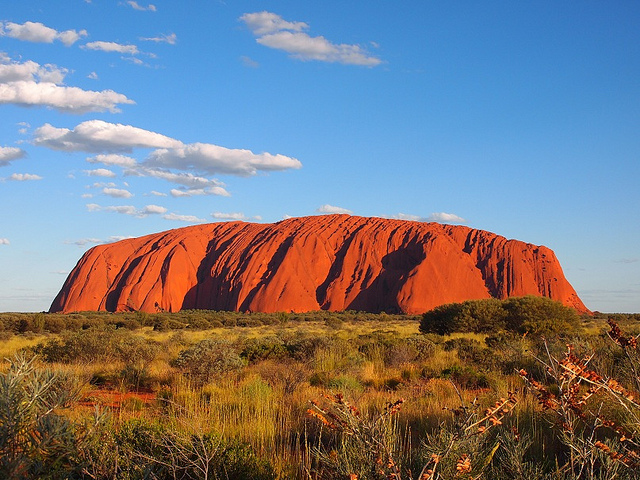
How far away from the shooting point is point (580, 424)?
573 centimetres

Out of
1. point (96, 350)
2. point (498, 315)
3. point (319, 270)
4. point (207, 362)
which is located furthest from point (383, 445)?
point (319, 270)

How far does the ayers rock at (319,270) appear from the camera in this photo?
6550cm

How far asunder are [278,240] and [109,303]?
25.7m

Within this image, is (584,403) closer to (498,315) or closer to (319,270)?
(498,315)

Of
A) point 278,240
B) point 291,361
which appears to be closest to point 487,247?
point 278,240

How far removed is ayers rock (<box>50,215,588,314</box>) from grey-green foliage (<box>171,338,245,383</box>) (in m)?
52.2

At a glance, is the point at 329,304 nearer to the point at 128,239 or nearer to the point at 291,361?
the point at 128,239

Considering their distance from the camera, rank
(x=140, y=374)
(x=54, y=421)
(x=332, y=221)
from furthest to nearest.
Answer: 1. (x=332, y=221)
2. (x=140, y=374)
3. (x=54, y=421)

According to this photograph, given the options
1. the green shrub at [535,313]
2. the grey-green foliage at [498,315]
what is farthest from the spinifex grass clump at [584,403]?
the grey-green foliage at [498,315]

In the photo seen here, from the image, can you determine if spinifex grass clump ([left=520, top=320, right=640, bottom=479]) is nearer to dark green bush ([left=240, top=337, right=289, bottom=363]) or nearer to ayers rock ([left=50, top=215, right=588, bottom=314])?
dark green bush ([left=240, top=337, right=289, bottom=363])

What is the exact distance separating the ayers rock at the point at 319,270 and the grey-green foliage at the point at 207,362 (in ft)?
171

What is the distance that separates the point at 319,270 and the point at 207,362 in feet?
201

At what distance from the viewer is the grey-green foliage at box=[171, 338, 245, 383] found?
961 cm

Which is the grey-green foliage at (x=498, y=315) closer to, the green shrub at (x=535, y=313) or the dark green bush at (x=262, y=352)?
the green shrub at (x=535, y=313)
